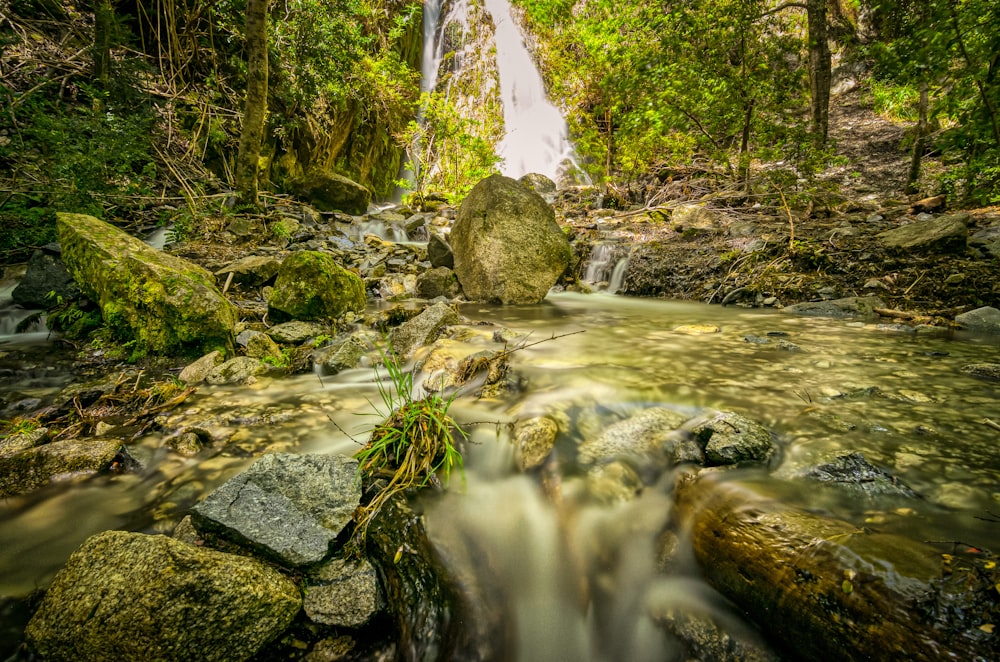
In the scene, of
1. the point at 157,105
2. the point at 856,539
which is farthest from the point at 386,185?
the point at 856,539

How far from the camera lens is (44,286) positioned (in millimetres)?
3979

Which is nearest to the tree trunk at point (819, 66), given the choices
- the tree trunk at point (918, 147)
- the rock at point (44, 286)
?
the tree trunk at point (918, 147)

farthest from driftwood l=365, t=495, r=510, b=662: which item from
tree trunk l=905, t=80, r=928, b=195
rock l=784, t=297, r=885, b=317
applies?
tree trunk l=905, t=80, r=928, b=195

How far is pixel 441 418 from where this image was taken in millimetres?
1892

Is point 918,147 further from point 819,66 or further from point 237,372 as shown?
point 237,372

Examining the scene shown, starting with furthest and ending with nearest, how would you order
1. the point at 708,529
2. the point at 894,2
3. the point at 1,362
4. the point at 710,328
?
1. the point at 894,2
2. the point at 710,328
3. the point at 1,362
4. the point at 708,529

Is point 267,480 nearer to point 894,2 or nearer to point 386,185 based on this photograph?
point 894,2

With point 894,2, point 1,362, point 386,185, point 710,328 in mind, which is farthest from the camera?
point 386,185

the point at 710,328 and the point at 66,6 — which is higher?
the point at 66,6

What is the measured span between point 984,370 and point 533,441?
9.94ft

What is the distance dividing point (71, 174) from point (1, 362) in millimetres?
2814

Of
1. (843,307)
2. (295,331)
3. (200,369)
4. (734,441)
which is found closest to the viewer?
(734,441)

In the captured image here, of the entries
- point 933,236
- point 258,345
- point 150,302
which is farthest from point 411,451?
point 933,236

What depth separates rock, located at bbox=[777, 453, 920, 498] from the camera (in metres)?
1.47
